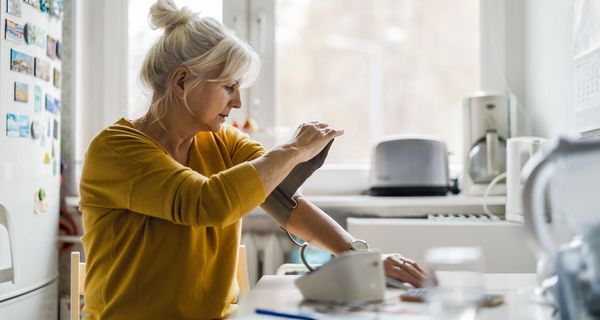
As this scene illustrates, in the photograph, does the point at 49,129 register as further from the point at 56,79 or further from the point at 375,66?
the point at 375,66

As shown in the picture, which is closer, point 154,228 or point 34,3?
point 154,228

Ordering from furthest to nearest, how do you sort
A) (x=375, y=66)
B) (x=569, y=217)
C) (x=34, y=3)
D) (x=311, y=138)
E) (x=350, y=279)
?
(x=375, y=66) < (x=34, y=3) < (x=311, y=138) < (x=350, y=279) < (x=569, y=217)

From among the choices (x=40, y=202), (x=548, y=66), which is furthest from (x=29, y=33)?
(x=548, y=66)

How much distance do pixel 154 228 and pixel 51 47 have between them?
1088 millimetres

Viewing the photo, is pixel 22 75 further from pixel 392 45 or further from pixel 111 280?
pixel 392 45

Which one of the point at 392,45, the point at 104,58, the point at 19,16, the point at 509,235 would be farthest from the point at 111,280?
the point at 392,45

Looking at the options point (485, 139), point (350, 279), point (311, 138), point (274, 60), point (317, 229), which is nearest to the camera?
point (350, 279)

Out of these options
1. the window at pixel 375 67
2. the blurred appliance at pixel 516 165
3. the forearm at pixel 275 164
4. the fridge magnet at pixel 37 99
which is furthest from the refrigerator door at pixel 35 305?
the blurred appliance at pixel 516 165

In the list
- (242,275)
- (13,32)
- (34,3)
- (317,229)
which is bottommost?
(242,275)

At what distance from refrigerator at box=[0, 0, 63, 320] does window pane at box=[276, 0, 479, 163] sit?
1255 mm

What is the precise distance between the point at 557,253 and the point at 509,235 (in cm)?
120

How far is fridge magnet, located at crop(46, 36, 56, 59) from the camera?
2041 millimetres

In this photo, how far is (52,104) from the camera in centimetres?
208

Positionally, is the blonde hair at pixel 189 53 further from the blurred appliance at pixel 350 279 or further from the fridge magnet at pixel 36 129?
the fridge magnet at pixel 36 129
